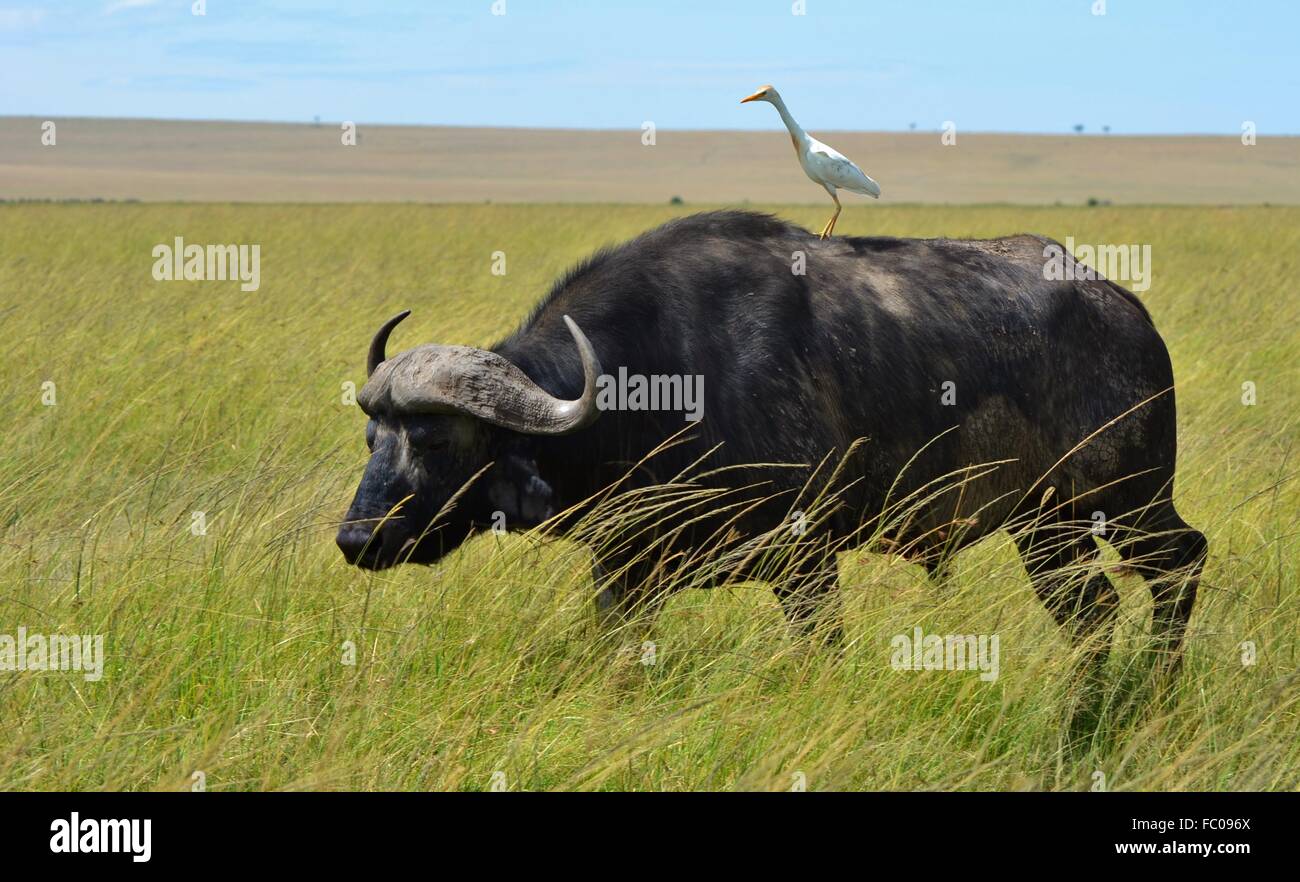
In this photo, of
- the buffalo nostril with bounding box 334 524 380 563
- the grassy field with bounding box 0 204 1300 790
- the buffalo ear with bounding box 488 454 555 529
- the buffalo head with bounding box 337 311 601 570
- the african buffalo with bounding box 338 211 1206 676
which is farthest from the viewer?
the buffalo ear with bounding box 488 454 555 529

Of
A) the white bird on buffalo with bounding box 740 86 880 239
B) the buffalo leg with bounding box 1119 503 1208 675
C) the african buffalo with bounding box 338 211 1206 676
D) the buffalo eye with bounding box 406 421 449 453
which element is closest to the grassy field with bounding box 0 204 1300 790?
the buffalo leg with bounding box 1119 503 1208 675

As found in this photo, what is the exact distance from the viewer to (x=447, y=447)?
4922 mm

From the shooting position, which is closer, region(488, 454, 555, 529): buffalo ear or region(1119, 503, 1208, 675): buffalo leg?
region(488, 454, 555, 529): buffalo ear

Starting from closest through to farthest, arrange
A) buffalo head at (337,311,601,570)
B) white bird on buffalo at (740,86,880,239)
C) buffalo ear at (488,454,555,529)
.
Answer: buffalo head at (337,311,601,570), buffalo ear at (488,454,555,529), white bird on buffalo at (740,86,880,239)

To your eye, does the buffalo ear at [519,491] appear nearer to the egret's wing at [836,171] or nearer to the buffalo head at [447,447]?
the buffalo head at [447,447]

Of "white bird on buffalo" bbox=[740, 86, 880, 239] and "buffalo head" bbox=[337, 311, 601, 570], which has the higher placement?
"white bird on buffalo" bbox=[740, 86, 880, 239]

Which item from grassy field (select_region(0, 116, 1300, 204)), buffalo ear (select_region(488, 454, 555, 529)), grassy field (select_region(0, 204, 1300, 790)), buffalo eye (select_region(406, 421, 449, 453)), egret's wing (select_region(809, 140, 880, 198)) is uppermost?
grassy field (select_region(0, 116, 1300, 204))

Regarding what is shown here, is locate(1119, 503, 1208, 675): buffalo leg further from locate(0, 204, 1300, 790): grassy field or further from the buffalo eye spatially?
the buffalo eye

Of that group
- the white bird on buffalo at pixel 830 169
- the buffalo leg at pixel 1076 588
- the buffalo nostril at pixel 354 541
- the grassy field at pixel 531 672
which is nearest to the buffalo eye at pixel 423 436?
the buffalo nostril at pixel 354 541

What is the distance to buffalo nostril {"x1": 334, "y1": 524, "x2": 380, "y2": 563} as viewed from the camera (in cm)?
464

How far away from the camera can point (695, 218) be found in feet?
19.2

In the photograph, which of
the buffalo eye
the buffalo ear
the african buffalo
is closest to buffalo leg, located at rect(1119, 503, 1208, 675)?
the african buffalo

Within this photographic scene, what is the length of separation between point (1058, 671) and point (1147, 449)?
1.53m

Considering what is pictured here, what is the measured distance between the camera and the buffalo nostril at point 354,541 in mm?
4637
